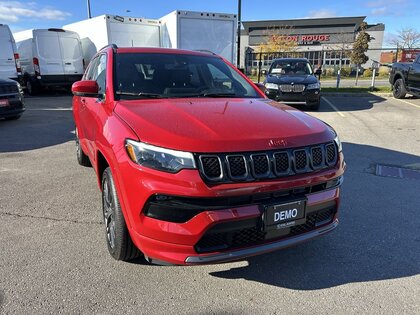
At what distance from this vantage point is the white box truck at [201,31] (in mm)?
13711

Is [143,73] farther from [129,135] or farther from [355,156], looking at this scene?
[355,156]

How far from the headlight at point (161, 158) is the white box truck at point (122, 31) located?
42.8ft

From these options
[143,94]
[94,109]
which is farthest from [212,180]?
[94,109]

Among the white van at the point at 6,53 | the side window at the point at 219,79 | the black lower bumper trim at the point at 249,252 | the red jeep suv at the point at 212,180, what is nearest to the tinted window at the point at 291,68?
the side window at the point at 219,79

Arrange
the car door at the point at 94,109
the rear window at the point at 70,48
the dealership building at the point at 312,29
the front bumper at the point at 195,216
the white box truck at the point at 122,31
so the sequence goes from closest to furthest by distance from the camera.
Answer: the front bumper at the point at 195,216
the car door at the point at 94,109
the white box truck at the point at 122,31
the rear window at the point at 70,48
the dealership building at the point at 312,29

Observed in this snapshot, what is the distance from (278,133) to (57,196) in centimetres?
309

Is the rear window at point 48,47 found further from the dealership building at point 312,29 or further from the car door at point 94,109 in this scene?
the dealership building at point 312,29

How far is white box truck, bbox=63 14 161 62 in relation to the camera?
47.1 feet

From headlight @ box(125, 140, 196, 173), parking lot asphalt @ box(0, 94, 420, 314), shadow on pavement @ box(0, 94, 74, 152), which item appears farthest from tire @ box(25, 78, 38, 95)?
headlight @ box(125, 140, 196, 173)

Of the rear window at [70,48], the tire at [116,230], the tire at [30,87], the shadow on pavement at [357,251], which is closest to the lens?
the tire at [116,230]

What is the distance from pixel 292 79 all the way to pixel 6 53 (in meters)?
10.1

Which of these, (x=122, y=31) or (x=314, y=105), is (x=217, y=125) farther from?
(x=122, y=31)

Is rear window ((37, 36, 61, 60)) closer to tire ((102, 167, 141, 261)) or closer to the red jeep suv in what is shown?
the red jeep suv

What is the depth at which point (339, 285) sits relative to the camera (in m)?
2.81
